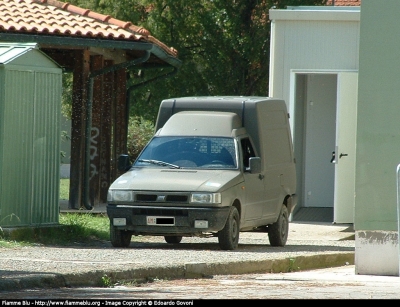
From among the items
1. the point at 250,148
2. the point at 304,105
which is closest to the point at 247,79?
the point at 304,105

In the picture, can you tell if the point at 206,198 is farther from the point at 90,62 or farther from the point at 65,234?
the point at 90,62

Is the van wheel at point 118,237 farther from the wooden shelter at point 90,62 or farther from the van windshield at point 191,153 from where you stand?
the wooden shelter at point 90,62

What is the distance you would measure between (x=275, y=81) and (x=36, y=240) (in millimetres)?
6656

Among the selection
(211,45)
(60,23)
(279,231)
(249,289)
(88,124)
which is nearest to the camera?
(249,289)

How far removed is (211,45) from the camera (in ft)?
112

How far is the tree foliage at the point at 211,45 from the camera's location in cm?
3341

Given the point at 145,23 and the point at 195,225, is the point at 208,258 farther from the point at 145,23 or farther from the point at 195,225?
the point at 145,23

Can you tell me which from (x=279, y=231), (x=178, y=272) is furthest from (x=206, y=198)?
(x=178, y=272)

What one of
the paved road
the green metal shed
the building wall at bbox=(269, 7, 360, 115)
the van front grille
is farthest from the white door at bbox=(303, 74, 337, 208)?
the paved road

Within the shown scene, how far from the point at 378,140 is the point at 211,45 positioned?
21802 millimetres

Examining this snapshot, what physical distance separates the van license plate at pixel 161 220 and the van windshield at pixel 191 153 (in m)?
1.04

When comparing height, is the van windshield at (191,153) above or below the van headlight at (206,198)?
above

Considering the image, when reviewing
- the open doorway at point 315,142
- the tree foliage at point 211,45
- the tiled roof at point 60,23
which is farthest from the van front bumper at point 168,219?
the tree foliage at point 211,45

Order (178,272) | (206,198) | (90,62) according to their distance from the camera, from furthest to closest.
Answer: (90,62)
(206,198)
(178,272)
